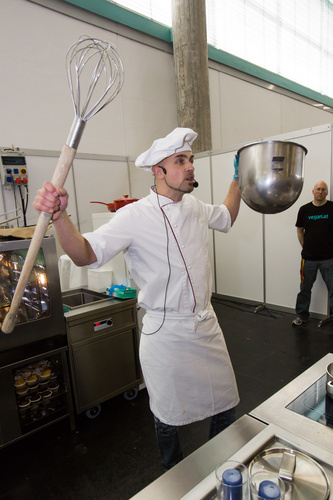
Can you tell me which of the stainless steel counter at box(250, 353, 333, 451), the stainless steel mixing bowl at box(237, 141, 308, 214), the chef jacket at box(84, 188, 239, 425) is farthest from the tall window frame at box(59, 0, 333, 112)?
the stainless steel counter at box(250, 353, 333, 451)

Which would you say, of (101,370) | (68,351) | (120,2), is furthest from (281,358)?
(120,2)

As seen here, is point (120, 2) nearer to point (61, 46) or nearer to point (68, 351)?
point (61, 46)

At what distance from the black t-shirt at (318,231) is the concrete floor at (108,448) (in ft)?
3.18

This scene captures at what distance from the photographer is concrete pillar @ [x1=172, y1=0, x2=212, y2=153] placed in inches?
161

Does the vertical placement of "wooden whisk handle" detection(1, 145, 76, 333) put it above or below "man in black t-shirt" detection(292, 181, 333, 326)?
above

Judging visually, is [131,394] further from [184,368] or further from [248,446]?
[248,446]

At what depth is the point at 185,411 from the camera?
1.31m

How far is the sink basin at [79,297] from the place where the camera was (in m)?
2.33

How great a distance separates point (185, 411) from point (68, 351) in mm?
900

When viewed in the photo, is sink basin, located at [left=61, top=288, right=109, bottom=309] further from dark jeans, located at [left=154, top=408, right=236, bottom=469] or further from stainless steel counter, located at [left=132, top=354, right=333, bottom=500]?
stainless steel counter, located at [left=132, top=354, right=333, bottom=500]

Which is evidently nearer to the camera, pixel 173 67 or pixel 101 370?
pixel 101 370

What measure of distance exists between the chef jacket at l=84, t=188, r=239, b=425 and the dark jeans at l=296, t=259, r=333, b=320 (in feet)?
7.49

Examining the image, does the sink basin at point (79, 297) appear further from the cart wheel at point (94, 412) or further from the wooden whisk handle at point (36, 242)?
the wooden whisk handle at point (36, 242)

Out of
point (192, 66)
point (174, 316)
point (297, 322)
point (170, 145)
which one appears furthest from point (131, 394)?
point (192, 66)
